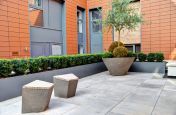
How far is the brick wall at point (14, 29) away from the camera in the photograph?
8.64 meters

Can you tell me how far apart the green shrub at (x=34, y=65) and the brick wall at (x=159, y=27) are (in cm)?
816

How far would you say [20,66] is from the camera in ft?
17.9

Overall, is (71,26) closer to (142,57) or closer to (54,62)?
(142,57)

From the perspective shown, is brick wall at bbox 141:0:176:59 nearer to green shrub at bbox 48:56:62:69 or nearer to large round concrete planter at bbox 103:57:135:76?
large round concrete planter at bbox 103:57:135:76

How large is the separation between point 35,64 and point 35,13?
577 cm

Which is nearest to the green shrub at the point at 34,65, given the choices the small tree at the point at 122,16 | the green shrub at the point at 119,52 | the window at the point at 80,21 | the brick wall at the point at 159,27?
the green shrub at the point at 119,52

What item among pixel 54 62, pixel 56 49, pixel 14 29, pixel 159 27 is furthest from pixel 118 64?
pixel 14 29

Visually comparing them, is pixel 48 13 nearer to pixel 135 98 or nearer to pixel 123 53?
pixel 123 53

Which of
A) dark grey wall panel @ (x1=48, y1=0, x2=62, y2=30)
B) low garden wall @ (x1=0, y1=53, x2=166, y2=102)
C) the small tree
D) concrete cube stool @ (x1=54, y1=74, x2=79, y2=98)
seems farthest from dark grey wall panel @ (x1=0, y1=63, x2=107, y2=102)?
dark grey wall panel @ (x1=48, y1=0, x2=62, y2=30)

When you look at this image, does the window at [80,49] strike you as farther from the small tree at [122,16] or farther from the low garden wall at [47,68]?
the small tree at [122,16]

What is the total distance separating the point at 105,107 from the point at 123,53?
5084 mm

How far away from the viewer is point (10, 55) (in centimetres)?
897

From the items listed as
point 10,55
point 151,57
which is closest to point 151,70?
point 151,57

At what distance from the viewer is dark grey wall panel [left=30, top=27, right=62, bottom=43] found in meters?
10.5
